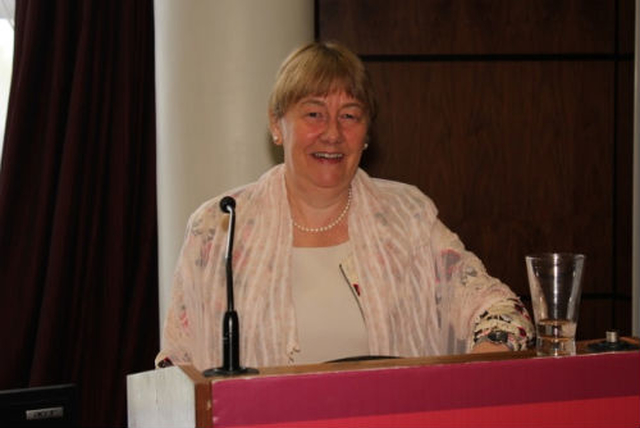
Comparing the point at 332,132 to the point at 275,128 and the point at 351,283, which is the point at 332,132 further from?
the point at 351,283

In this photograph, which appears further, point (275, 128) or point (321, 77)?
point (275, 128)

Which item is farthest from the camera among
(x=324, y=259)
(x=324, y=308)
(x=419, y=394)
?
(x=324, y=259)

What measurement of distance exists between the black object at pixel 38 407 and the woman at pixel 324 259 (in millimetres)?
497

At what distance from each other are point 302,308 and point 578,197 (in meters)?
2.32

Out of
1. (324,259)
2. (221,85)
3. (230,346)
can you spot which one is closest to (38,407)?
(230,346)

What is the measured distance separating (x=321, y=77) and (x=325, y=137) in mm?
Answer: 147

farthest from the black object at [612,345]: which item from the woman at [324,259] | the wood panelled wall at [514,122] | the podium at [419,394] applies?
the wood panelled wall at [514,122]

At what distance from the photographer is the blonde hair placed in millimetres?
2246

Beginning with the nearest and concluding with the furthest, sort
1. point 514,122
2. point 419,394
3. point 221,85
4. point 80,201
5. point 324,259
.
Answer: point 419,394
point 324,259
point 221,85
point 80,201
point 514,122

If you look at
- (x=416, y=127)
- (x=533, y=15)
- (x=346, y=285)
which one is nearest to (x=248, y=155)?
(x=416, y=127)

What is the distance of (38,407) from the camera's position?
153 centimetres

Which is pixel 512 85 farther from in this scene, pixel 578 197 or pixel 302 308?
pixel 302 308

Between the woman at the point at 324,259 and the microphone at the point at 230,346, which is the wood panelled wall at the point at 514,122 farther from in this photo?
the microphone at the point at 230,346

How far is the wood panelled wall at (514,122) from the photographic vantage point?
159 inches
